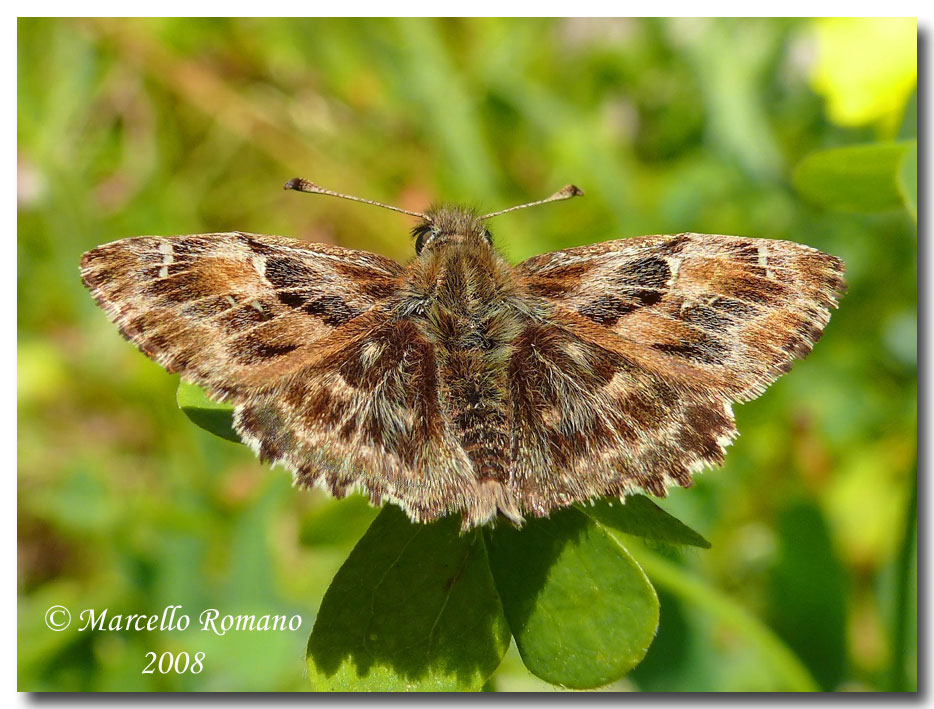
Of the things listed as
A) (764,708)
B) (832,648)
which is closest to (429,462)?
(764,708)

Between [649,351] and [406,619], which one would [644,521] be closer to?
[649,351]

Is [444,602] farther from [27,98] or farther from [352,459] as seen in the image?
[27,98]

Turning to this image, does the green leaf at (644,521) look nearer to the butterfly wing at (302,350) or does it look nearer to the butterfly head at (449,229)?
the butterfly wing at (302,350)

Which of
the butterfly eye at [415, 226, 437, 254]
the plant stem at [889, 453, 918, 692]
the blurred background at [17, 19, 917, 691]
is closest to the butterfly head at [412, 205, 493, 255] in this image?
the butterfly eye at [415, 226, 437, 254]

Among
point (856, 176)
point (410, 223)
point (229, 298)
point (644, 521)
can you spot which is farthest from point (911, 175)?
point (410, 223)

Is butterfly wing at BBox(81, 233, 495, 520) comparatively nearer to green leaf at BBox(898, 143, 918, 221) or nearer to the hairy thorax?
the hairy thorax

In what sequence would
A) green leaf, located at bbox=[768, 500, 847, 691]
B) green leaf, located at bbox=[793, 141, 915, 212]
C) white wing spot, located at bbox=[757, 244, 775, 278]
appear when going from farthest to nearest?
green leaf, located at bbox=[768, 500, 847, 691]
green leaf, located at bbox=[793, 141, 915, 212]
white wing spot, located at bbox=[757, 244, 775, 278]

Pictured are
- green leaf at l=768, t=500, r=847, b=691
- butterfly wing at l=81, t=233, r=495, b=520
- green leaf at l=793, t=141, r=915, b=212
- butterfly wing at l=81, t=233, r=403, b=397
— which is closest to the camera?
butterfly wing at l=81, t=233, r=495, b=520
